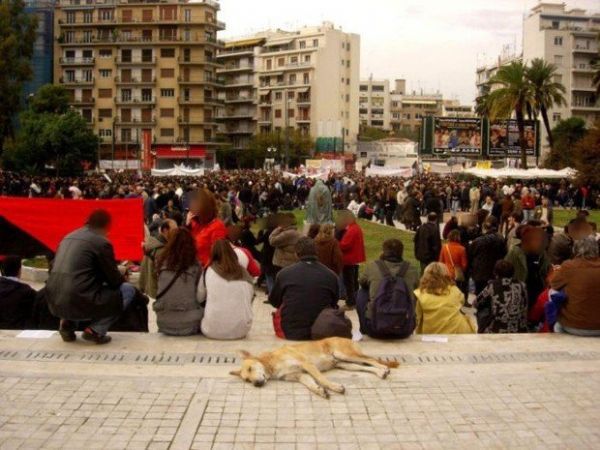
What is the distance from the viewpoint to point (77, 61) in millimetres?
89125

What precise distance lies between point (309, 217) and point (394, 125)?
16100 centimetres

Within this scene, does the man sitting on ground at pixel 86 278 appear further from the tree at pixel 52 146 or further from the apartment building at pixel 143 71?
the apartment building at pixel 143 71

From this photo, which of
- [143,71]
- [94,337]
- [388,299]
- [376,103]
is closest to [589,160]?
[388,299]

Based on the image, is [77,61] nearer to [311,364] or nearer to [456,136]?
[456,136]

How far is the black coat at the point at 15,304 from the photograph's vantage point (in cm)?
868

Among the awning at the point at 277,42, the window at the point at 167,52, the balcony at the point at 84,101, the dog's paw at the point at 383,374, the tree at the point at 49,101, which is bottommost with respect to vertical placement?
the dog's paw at the point at 383,374

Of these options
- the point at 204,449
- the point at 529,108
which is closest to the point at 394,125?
the point at 529,108

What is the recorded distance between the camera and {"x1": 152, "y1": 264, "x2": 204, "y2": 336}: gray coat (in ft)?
26.8

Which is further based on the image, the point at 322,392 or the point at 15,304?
the point at 15,304

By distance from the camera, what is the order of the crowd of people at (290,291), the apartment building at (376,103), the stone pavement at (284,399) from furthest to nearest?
the apartment building at (376,103), the crowd of people at (290,291), the stone pavement at (284,399)

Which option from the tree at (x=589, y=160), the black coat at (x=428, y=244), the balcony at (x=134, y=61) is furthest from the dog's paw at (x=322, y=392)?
the balcony at (x=134, y=61)

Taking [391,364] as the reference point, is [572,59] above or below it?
above

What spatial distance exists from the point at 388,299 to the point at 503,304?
5.13 feet

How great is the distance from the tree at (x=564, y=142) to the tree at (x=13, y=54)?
38770 mm
